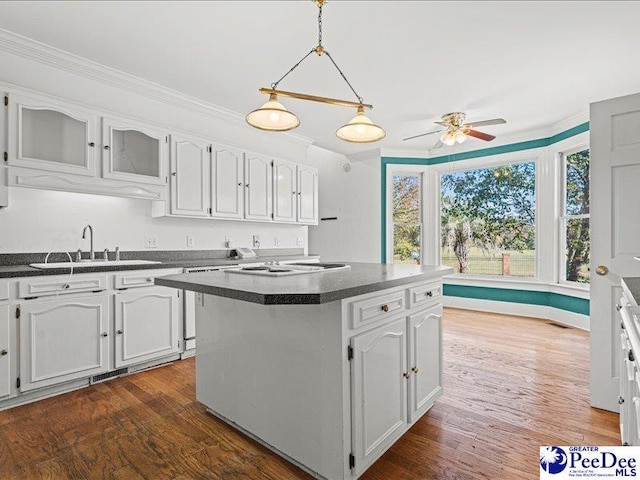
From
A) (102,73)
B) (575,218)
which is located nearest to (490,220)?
(575,218)

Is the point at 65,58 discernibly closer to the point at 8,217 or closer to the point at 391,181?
the point at 8,217

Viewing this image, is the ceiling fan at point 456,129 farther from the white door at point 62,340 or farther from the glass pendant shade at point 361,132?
the white door at point 62,340

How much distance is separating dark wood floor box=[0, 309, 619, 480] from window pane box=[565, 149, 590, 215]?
2.45 metres

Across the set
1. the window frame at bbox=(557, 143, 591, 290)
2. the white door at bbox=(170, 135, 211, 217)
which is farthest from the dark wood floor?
the window frame at bbox=(557, 143, 591, 290)

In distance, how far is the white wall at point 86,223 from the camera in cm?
270

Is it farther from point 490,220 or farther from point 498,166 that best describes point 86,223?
point 498,166

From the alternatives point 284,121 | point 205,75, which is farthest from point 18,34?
point 284,121

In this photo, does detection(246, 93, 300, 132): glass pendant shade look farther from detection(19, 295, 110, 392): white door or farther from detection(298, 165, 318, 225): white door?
detection(298, 165, 318, 225): white door

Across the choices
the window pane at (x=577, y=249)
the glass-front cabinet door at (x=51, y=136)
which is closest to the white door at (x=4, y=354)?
the glass-front cabinet door at (x=51, y=136)

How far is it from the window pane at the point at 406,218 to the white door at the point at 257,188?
8.26ft

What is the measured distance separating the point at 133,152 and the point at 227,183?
100 cm

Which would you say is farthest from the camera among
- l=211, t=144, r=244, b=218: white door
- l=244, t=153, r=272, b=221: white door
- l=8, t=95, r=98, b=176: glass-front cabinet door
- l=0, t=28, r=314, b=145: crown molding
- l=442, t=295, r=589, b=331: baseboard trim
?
l=442, t=295, r=589, b=331: baseboard trim

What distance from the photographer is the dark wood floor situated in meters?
1.70

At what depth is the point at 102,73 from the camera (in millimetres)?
3031
